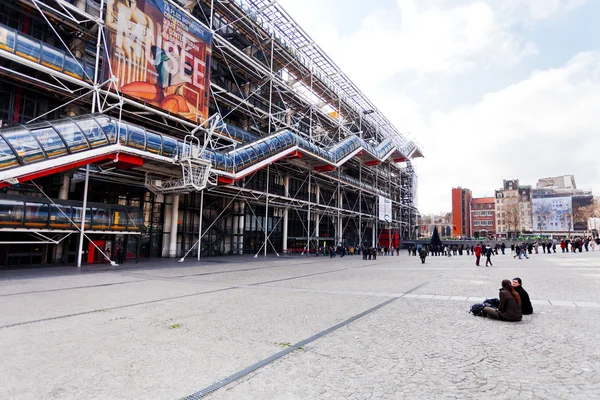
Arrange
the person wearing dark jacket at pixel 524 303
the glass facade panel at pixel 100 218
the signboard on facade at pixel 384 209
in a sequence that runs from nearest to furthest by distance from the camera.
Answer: the person wearing dark jacket at pixel 524 303, the glass facade panel at pixel 100 218, the signboard on facade at pixel 384 209

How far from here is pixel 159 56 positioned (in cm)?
1958

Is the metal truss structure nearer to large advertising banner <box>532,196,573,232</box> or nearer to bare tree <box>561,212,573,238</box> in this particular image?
bare tree <box>561,212,573,238</box>

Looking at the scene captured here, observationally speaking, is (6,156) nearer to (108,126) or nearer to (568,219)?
(108,126)

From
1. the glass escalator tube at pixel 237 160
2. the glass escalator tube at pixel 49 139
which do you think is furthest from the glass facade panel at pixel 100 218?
the glass escalator tube at pixel 237 160

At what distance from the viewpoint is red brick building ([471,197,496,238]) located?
4107 inches

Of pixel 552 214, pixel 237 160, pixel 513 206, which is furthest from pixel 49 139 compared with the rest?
pixel 513 206

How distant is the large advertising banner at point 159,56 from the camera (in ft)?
57.5

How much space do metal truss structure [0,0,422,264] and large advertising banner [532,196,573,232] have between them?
5922 cm

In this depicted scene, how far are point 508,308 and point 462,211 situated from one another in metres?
112

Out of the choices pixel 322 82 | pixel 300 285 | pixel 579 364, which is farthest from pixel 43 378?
pixel 322 82

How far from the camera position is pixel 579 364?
162 inches

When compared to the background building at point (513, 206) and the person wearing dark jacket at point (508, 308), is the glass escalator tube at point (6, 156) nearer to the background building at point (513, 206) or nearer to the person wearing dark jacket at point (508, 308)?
the person wearing dark jacket at point (508, 308)

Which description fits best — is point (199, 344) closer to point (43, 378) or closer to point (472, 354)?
point (43, 378)

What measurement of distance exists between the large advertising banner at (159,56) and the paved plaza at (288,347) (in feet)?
41.1
